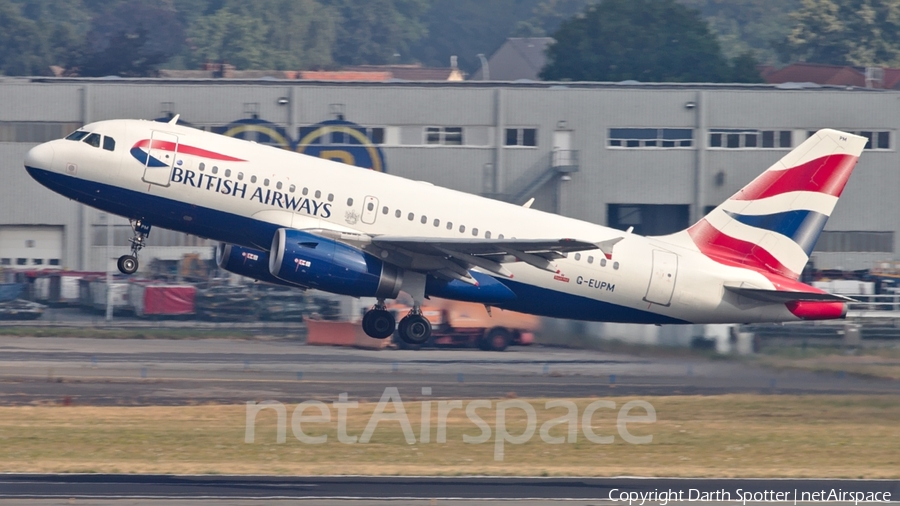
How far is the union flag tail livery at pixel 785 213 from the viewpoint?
33.7 m

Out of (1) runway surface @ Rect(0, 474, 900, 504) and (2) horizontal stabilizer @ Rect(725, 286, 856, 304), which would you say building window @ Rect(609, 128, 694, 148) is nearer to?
(2) horizontal stabilizer @ Rect(725, 286, 856, 304)

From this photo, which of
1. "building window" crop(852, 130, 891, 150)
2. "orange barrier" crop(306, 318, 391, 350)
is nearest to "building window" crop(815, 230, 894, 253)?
"building window" crop(852, 130, 891, 150)

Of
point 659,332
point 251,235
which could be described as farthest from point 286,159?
point 659,332

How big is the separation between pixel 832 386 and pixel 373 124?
34.1 m

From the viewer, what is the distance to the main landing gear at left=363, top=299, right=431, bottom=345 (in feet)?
106

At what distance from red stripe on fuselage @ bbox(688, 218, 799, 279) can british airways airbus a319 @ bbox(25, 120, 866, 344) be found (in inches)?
1.1

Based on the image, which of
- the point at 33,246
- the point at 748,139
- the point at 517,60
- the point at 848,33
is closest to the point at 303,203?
the point at 33,246

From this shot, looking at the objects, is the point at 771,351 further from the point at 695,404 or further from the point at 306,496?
the point at 306,496

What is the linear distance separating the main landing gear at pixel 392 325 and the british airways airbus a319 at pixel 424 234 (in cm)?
4

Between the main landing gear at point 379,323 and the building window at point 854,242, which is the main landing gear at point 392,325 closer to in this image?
the main landing gear at point 379,323

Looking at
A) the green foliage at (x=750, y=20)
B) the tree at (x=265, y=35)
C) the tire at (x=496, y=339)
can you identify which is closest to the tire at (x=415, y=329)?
the tire at (x=496, y=339)

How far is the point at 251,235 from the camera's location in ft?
100

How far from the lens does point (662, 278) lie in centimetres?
3262

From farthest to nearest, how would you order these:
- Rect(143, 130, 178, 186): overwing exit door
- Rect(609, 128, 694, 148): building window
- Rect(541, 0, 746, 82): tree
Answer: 1. Rect(541, 0, 746, 82): tree
2. Rect(609, 128, 694, 148): building window
3. Rect(143, 130, 178, 186): overwing exit door
